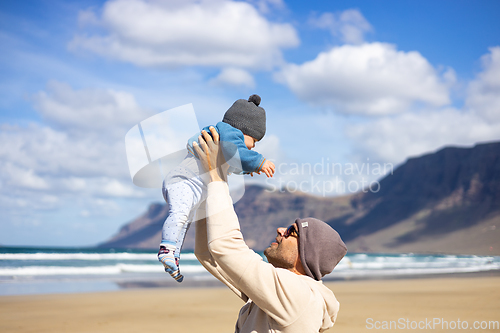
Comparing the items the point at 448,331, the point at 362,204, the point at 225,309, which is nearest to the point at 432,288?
the point at 448,331

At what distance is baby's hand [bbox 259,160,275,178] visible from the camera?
7.72 ft

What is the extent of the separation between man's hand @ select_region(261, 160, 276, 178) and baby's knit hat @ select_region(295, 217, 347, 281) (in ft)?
1.05

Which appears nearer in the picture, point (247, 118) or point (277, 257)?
point (277, 257)

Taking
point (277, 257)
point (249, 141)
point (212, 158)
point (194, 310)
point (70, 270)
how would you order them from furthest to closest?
point (70, 270)
point (194, 310)
point (249, 141)
point (277, 257)
point (212, 158)

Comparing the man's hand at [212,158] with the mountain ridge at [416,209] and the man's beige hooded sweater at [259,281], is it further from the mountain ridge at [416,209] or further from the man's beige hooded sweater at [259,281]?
the mountain ridge at [416,209]

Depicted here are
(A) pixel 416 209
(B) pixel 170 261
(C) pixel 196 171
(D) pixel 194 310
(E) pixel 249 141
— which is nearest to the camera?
(B) pixel 170 261

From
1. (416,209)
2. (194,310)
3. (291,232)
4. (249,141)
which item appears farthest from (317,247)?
(416,209)

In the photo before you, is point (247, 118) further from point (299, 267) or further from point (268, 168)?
point (299, 267)

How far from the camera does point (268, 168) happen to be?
7.85 ft

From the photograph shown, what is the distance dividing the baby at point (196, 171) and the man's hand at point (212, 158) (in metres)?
0.09

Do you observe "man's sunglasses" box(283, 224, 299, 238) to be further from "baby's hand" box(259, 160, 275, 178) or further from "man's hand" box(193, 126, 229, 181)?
"man's hand" box(193, 126, 229, 181)

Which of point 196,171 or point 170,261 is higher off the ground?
point 196,171

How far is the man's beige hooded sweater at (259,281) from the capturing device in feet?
6.20

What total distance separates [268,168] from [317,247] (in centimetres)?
53
